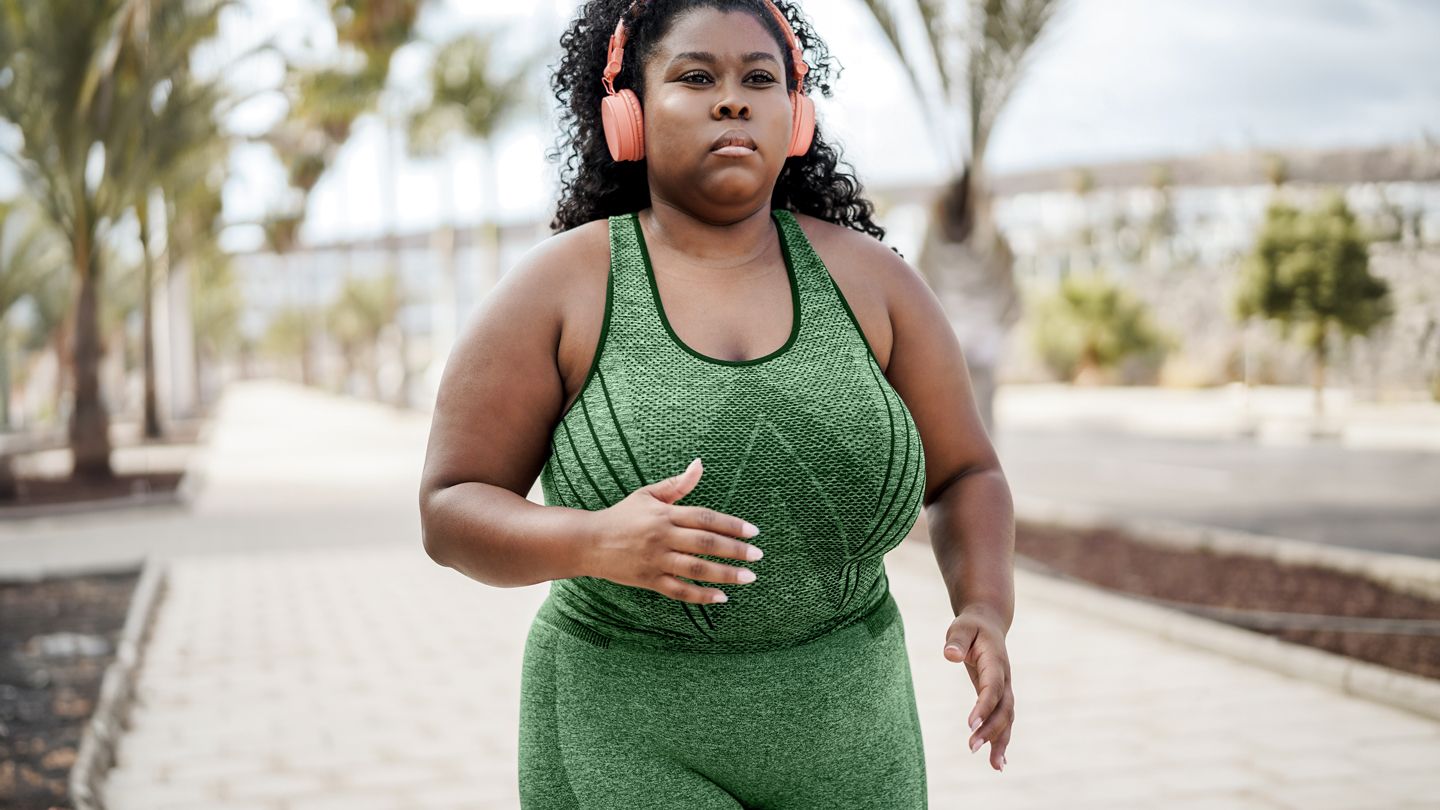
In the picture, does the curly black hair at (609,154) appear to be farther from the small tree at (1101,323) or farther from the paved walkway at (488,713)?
the small tree at (1101,323)

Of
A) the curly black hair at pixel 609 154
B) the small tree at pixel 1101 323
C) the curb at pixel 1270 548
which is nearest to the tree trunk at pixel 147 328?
the curb at pixel 1270 548

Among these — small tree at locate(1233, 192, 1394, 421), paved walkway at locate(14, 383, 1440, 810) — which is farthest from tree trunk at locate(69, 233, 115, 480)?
small tree at locate(1233, 192, 1394, 421)

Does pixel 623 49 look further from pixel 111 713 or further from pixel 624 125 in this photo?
pixel 111 713

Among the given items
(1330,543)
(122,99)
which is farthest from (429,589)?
(122,99)

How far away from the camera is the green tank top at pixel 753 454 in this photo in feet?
4.80

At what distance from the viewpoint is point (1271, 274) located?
21297 millimetres

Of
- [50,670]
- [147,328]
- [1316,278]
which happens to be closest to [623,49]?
[50,670]

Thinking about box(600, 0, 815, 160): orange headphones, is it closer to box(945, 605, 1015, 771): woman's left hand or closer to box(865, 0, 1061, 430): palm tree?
box(945, 605, 1015, 771): woman's left hand

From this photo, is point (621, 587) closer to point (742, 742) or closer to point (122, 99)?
point (742, 742)

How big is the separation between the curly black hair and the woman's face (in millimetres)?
66

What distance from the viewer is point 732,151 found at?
156 cm

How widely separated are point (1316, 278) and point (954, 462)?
67.8ft

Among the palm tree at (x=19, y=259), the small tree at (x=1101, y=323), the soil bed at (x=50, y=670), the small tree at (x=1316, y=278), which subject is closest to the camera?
the soil bed at (x=50, y=670)

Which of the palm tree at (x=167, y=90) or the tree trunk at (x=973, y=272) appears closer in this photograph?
the tree trunk at (x=973, y=272)
